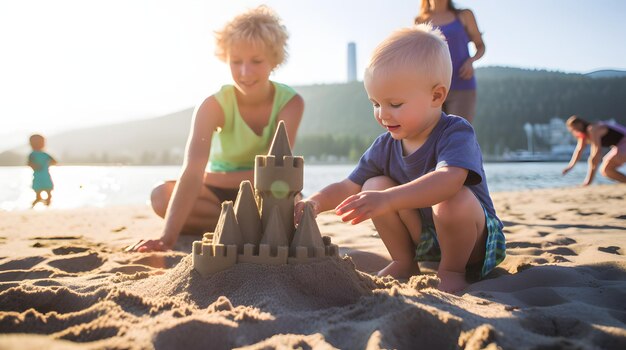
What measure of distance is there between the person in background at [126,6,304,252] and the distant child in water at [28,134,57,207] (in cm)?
558

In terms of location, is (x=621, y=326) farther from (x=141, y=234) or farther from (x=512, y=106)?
(x=512, y=106)

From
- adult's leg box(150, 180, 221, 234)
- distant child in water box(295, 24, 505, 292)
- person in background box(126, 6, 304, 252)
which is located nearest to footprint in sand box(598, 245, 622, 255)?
distant child in water box(295, 24, 505, 292)

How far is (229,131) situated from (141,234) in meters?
1.41

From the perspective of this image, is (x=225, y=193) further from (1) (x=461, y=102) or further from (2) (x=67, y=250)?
(1) (x=461, y=102)

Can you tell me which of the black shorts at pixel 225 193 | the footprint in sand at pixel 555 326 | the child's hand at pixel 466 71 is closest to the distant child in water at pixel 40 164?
the black shorts at pixel 225 193

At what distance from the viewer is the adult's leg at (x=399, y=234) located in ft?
8.87

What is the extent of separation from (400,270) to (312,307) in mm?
1060

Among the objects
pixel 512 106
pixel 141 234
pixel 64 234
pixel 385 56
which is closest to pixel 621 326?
pixel 385 56

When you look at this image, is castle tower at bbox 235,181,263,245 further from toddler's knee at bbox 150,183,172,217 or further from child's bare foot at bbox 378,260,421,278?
toddler's knee at bbox 150,183,172,217

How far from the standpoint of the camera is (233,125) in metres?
4.19

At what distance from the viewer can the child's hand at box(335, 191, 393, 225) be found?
1.98 metres

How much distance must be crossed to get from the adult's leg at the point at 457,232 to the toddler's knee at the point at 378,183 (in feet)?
1.21

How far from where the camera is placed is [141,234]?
468cm

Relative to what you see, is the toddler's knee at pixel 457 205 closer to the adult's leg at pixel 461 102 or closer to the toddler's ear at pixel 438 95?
the toddler's ear at pixel 438 95
